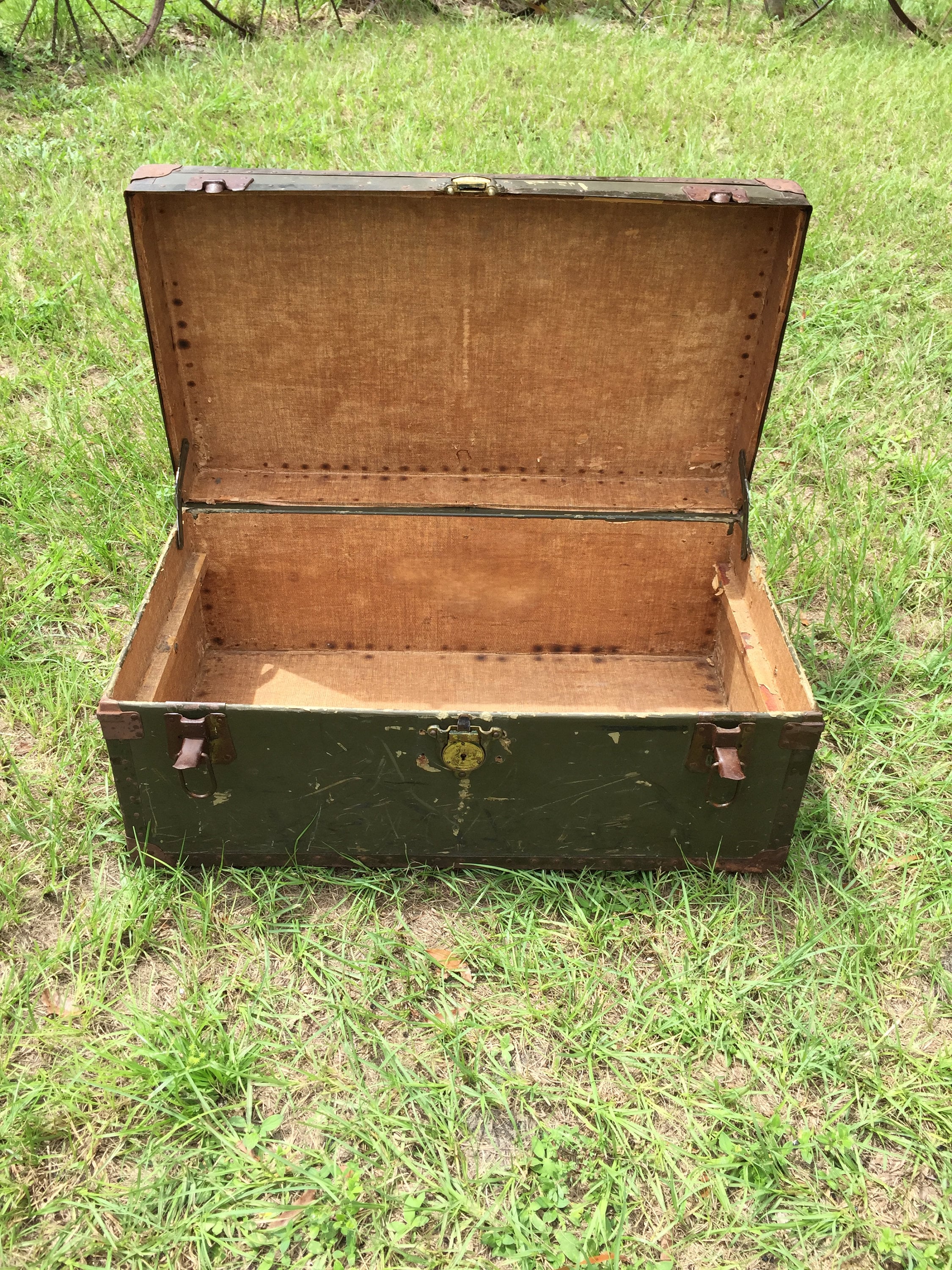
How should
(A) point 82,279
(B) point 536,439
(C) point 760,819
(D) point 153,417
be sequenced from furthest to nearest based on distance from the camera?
(A) point 82,279 < (D) point 153,417 < (B) point 536,439 < (C) point 760,819

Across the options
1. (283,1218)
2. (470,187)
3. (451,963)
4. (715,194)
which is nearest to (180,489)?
(470,187)

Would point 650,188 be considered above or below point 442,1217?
above

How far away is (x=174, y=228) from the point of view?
7.83 feet

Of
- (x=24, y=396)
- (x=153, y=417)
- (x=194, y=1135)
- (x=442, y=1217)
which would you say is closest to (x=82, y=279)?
(x=24, y=396)

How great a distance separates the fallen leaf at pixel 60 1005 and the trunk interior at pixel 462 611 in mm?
A: 863

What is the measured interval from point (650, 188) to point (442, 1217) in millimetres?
2235

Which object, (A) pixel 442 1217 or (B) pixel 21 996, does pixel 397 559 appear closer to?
(B) pixel 21 996

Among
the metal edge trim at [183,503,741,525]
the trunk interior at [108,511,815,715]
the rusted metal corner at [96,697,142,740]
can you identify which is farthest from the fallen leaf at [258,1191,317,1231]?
the metal edge trim at [183,503,741,525]

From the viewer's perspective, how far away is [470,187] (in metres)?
2.11

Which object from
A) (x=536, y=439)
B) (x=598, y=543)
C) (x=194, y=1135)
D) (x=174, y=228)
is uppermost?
(x=174, y=228)

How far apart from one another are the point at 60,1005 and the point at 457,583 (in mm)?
1599

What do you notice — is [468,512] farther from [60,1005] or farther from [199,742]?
[60,1005]

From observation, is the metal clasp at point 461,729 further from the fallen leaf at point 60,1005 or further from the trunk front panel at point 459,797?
the fallen leaf at point 60,1005

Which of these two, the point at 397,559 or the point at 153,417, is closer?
the point at 397,559
